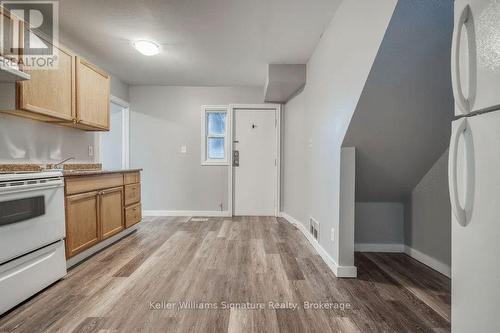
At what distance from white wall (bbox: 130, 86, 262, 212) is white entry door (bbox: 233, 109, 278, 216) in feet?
0.94

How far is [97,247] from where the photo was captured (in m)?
2.69

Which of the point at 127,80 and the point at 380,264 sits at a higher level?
the point at 127,80

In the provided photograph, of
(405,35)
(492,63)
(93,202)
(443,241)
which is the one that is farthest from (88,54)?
(443,241)

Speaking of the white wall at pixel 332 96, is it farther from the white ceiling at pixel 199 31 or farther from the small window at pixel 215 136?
the small window at pixel 215 136

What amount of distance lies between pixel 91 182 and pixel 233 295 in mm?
1861

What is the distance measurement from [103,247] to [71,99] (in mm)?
1643

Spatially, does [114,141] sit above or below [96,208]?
above

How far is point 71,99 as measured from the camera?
2531 millimetres

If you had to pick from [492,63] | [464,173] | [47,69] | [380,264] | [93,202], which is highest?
[47,69]

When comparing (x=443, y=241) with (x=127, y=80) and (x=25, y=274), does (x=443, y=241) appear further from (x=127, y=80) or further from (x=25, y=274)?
(x=127, y=80)

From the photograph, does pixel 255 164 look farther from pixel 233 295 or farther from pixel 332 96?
pixel 233 295

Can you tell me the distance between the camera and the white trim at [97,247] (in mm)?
2323

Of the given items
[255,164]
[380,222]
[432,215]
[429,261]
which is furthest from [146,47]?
[429,261]

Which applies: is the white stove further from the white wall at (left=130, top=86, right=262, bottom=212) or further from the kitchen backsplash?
the white wall at (left=130, top=86, right=262, bottom=212)
